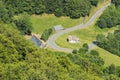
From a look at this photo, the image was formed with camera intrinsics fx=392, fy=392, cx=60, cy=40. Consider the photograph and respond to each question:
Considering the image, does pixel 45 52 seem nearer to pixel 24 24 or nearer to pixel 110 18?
pixel 24 24

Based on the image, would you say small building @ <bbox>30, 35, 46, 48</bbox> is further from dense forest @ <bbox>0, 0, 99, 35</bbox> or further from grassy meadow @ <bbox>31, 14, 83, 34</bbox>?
dense forest @ <bbox>0, 0, 99, 35</bbox>

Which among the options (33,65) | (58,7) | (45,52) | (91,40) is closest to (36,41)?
(91,40)

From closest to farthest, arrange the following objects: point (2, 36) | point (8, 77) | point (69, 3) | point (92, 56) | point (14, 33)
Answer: point (8, 77), point (2, 36), point (14, 33), point (92, 56), point (69, 3)

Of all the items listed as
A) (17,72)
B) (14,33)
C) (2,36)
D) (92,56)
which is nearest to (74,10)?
(92,56)

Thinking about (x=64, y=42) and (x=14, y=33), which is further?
(x=64, y=42)

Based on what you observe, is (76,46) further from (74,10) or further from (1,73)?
(1,73)

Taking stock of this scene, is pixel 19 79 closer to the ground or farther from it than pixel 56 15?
farther from it

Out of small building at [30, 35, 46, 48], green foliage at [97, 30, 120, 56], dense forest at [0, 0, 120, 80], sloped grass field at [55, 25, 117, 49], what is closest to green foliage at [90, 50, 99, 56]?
dense forest at [0, 0, 120, 80]
